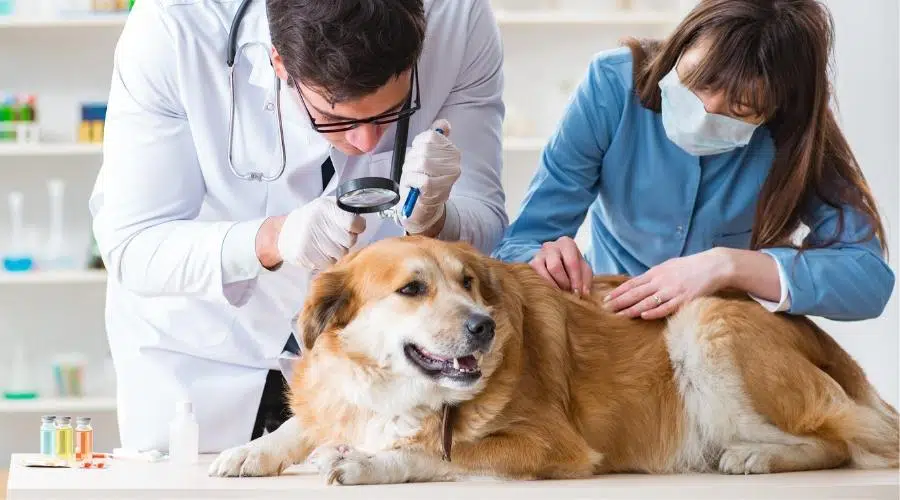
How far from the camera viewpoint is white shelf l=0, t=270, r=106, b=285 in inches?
165

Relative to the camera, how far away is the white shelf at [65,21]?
4.16 m

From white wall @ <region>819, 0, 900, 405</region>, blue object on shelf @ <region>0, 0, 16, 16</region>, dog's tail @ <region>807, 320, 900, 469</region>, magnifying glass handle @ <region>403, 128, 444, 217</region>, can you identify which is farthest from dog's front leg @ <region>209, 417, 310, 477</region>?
blue object on shelf @ <region>0, 0, 16, 16</region>

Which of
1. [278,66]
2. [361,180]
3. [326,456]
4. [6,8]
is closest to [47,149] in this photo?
[6,8]

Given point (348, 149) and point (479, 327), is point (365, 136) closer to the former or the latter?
point (348, 149)

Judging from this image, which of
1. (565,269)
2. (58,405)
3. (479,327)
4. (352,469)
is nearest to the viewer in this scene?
(352,469)

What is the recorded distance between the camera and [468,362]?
4.88 feet

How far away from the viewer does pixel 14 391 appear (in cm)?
425

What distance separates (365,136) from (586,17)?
9.39 ft

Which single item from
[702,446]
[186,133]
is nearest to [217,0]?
[186,133]

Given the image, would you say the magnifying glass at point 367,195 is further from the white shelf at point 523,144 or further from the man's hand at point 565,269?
the white shelf at point 523,144

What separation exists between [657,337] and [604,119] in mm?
458

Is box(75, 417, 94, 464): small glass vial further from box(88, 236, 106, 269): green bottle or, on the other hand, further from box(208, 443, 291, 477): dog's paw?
box(88, 236, 106, 269): green bottle

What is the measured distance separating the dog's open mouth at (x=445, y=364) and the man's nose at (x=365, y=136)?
13.9 inches

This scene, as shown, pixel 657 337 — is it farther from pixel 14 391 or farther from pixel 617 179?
pixel 14 391
